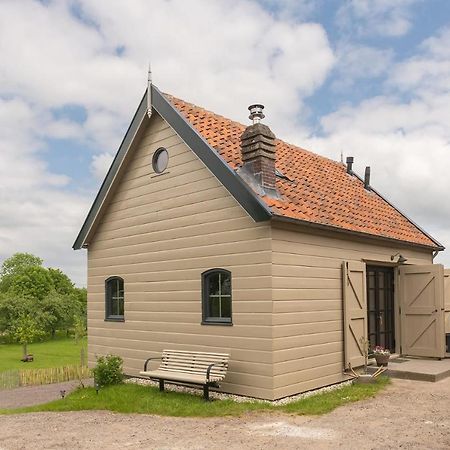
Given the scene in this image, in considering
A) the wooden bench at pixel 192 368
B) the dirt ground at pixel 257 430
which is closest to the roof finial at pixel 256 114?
the wooden bench at pixel 192 368

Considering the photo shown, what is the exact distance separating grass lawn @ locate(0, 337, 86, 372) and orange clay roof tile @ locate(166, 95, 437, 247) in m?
19.9

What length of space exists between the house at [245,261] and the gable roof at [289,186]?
41mm

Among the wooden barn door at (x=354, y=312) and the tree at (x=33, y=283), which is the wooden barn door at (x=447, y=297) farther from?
the tree at (x=33, y=283)

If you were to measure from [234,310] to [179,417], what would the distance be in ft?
7.32

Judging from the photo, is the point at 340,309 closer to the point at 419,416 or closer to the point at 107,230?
the point at 419,416

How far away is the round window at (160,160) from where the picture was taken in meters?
12.5

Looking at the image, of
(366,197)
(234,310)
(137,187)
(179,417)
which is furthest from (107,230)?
(366,197)

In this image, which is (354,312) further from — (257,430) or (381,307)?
(257,430)

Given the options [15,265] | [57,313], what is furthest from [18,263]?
[57,313]

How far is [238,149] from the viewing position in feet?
39.6

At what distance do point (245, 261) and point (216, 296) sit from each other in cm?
122

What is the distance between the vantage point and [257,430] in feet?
26.7

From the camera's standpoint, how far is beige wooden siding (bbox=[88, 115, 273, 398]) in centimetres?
1003

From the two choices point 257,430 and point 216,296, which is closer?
point 257,430
